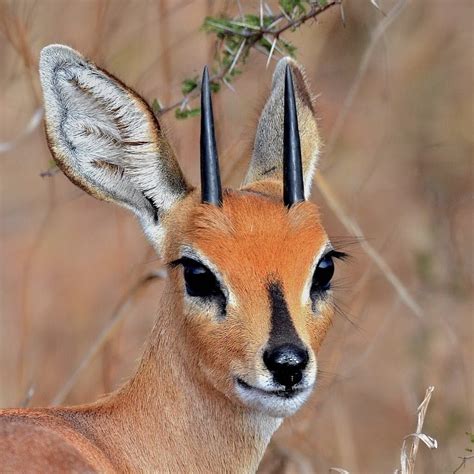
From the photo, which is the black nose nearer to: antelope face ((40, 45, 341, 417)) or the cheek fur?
antelope face ((40, 45, 341, 417))

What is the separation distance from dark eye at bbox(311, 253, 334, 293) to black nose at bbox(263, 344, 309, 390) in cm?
51

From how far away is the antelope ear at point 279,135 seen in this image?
7.25 m

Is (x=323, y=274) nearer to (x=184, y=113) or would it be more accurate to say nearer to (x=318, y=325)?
(x=318, y=325)

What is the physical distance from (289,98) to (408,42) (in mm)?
7971

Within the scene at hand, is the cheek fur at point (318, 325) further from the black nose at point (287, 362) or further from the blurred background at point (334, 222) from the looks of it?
the blurred background at point (334, 222)

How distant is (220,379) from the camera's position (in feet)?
20.2

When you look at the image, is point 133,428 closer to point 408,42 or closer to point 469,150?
point 469,150

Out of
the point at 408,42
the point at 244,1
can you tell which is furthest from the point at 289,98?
the point at 408,42

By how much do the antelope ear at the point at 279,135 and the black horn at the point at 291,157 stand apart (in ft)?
2.21

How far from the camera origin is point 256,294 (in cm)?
604

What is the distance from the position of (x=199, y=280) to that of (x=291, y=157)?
68 cm

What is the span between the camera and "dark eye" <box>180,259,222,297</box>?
6172mm

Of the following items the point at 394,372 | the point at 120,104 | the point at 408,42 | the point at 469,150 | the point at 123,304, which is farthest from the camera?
the point at 408,42

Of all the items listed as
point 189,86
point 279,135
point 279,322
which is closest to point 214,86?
point 189,86
